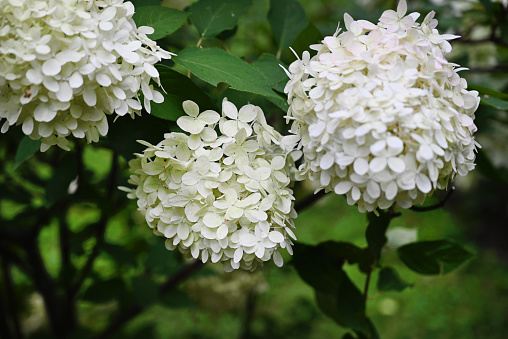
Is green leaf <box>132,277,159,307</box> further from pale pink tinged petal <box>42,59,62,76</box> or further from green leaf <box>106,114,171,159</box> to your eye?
pale pink tinged petal <box>42,59,62,76</box>

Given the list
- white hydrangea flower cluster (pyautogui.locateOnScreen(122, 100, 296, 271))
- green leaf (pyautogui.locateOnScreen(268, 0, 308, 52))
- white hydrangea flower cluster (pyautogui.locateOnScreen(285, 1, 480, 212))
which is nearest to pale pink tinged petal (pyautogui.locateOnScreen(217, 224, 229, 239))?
white hydrangea flower cluster (pyautogui.locateOnScreen(122, 100, 296, 271))

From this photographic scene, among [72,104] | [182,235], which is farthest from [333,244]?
[72,104]

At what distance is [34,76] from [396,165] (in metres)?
0.35

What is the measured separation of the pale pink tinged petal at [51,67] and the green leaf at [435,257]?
568 millimetres

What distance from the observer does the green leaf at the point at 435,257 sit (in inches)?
29.0

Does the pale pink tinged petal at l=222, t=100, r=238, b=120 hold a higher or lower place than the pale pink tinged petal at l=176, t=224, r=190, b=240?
higher

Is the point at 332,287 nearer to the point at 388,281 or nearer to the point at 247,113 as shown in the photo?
the point at 388,281

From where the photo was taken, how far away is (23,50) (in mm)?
463

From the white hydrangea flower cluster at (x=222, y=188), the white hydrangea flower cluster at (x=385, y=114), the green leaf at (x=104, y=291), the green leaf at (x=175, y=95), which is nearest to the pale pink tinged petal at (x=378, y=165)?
the white hydrangea flower cluster at (x=385, y=114)

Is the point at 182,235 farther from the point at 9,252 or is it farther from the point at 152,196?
the point at 9,252

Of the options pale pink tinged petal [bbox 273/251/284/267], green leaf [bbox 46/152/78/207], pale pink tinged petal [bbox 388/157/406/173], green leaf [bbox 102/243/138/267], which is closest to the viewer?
pale pink tinged petal [bbox 388/157/406/173]

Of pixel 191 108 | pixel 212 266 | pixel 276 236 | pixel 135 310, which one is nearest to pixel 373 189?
pixel 276 236

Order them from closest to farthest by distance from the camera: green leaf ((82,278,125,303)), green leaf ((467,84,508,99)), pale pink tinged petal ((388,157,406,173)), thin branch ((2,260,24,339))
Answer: pale pink tinged petal ((388,157,406,173)) → green leaf ((467,84,508,99)) → green leaf ((82,278,125,303)) → thin branch ((2,260,24,339))

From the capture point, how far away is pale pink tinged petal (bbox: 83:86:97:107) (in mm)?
489
